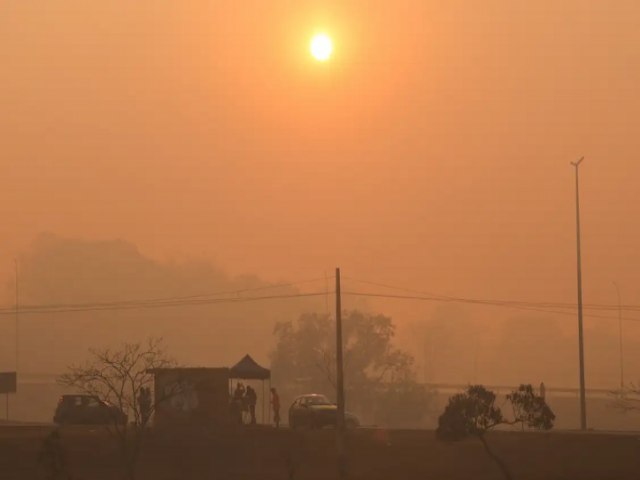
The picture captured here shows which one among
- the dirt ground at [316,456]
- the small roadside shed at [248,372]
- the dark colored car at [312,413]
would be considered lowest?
the dirt ground at [316,456]

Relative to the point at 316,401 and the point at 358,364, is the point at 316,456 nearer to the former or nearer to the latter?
the point at 316,401

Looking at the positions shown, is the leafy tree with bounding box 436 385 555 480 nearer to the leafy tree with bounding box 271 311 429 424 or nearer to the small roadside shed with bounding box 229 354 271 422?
the small roadside shed with bounding box 229 354 271 422

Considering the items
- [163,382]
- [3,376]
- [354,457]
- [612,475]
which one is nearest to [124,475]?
[163,382]

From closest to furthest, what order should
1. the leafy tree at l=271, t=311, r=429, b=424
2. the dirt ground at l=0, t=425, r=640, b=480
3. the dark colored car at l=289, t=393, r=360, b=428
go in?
the dirt ground at l=0, t=425, r=640, b=480 → the dark colored car at l=289, t=393, r=360, b=428 → the leafy tree at l=271, t=311, r=429, b=424

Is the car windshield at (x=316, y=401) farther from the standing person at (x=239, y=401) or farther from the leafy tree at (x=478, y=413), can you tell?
the leafy tree at (x=478, y=413)

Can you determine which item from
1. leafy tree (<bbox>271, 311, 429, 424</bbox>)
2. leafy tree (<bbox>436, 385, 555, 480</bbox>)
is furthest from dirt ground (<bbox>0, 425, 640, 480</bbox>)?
leafy tree (<bbox>271, 311, 429, 424</bbox>)

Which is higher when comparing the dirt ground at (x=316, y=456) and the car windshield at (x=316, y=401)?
the car windshield at (x=316, y=401)

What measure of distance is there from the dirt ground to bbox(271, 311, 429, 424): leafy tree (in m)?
85.1

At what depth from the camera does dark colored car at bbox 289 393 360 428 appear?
57.4 metres

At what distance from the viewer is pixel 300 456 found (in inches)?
1955

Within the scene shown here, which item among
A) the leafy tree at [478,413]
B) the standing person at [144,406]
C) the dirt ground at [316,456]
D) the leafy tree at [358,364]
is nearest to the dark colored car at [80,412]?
the dirt ground at [316,456]

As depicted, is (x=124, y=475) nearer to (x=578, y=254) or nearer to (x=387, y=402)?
(x=578, y=254)

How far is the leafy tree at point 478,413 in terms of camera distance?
44.8 meters

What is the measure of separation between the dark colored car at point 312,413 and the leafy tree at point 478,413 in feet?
41.0
